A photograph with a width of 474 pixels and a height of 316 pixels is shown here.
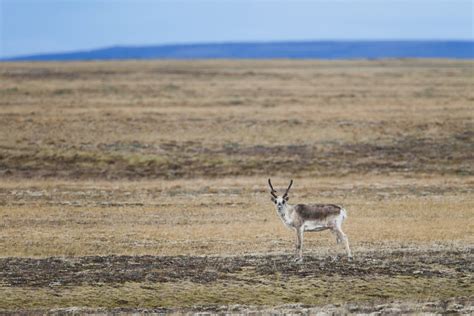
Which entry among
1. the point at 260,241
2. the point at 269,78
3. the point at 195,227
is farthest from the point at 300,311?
the point at 269,78

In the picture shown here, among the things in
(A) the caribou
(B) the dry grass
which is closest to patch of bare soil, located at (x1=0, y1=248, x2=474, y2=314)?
(A) the caribou

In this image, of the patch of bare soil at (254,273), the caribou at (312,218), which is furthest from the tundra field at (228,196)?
the caribou at (312,218)

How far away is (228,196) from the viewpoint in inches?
1330

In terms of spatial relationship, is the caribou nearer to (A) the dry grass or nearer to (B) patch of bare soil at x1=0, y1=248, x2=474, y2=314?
(B) patch of bare soil at x1=0, y1=248, x2=474, y2=314

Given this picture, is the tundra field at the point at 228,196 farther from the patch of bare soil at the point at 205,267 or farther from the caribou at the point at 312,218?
the caribou at the point at 312,218

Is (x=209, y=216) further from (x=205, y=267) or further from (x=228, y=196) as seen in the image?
(x=205, y=267)

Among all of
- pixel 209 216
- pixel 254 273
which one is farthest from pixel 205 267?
pixel 209 216

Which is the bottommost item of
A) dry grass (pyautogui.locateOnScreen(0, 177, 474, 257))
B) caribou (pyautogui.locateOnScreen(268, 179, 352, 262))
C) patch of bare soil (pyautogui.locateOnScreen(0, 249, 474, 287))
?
dry grass (pyautogui.locateOnScreen(0, 177, 474, 257))

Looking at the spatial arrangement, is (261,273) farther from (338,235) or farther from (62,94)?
(62,94)

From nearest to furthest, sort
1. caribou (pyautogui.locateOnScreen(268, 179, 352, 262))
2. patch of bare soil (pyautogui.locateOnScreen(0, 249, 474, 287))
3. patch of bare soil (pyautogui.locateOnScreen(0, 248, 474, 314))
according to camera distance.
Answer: patch of bare soil (pyautogui.locateOnScreen(0, 248, 474, 314)) → patch of bare soil (pyautogui.locateOnScreen(0, 249, 474, 287)) → caribou (pyautogui.locateOnScreen(268, 179, 352, 262))

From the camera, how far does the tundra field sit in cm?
1808

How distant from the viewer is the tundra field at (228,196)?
18.1 meters

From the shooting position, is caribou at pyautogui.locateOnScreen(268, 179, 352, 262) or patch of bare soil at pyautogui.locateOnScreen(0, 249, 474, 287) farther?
caribou at pyautogui.locateOnScreen(268, 179, 352, 262)

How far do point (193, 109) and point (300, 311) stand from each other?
4243 cm
